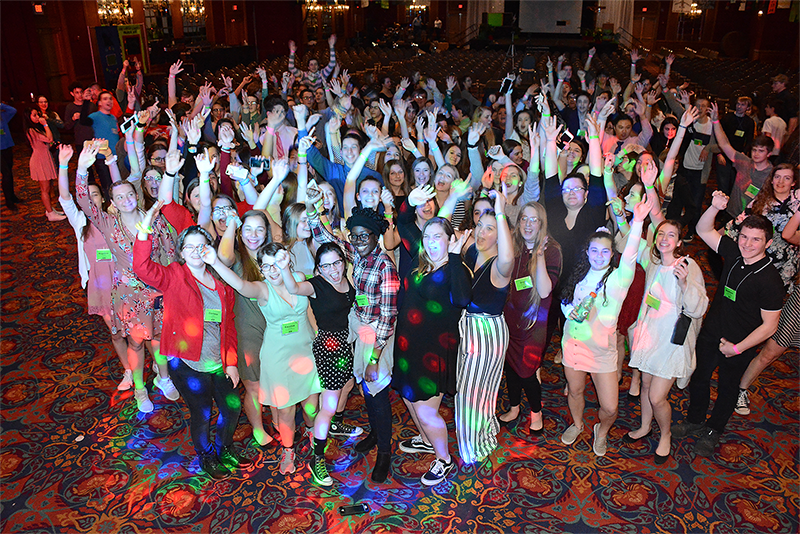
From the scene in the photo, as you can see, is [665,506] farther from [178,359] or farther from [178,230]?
[178,230]

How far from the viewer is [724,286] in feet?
10.6

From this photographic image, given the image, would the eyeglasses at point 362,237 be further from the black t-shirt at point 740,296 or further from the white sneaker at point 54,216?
the white sneaker at point 54,216

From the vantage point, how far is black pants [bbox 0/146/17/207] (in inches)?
292

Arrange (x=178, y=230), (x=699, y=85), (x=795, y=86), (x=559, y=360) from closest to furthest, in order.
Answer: (x=178, y=230) → (x=559, y=360) → (x=795, y=86) → (x=699, y=85)

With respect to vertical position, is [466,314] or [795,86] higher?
[795,86]

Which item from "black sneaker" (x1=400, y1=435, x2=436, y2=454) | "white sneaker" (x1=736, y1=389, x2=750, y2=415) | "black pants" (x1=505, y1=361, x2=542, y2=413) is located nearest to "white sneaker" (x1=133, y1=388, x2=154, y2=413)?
"black sneaker" (x1=400, y1=435, x2=436, y2=454)

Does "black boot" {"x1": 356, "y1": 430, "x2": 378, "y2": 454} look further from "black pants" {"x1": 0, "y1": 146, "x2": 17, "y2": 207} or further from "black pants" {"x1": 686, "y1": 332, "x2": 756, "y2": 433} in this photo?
"black pants" {"x1": 0, "y1": 146, "x2": 17, "y2": 207}

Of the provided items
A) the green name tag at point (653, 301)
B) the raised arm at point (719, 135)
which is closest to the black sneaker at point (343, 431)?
the green name tag at point (653, 301)

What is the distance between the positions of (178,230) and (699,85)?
14.4m

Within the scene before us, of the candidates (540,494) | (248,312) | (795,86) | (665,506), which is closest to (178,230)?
(248,312)

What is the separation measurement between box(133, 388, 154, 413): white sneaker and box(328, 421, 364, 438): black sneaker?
1.28 meters

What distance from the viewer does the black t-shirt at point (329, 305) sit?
9.65 feet

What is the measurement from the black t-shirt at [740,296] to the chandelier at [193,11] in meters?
20.5

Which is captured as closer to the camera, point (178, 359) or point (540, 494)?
point (178, 359)
